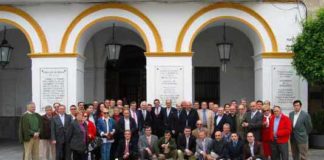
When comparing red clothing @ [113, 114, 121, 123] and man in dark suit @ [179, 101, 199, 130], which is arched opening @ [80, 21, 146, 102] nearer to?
red clothing @ [113, 114, 121, 123]

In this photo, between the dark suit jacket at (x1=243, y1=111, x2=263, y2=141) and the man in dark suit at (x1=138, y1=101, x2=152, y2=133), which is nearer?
the dark suit jacket at (x1=243, y1=111, x2=263, y2=141)

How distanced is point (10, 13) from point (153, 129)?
17.9ft

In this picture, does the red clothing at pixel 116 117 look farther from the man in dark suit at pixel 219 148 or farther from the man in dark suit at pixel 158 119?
the man in dark suit at pixel 219 148

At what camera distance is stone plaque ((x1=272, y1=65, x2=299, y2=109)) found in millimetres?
14375

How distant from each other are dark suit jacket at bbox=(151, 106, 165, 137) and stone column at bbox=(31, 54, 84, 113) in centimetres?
262

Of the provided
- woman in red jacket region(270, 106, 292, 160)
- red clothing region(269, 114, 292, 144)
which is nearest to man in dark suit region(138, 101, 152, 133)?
woman in red jacket region(270, 106, 292, 160)

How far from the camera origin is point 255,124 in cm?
1200

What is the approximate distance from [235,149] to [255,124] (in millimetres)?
850

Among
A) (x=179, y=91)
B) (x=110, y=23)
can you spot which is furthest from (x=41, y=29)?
(x=179, y=91)

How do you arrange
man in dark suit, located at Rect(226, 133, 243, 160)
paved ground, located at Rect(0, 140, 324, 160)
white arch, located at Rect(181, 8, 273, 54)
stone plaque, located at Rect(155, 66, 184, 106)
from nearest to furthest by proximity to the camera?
man in dark suit, located at Rect(226, 133, 243, 160) → paved ground, located at Rect(0, 140, 324, 160) → stone plaque, located at Rect(155, 66, 184, 106) → white arch, located at Rect(181, 8, 273, 54)

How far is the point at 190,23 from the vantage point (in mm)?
14469

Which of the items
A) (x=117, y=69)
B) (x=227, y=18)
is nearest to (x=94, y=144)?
(x=227, y=18)

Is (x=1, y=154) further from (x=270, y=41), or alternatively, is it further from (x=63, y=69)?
(x=270, y=41)

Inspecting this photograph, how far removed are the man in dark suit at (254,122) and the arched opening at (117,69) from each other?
6.37m
